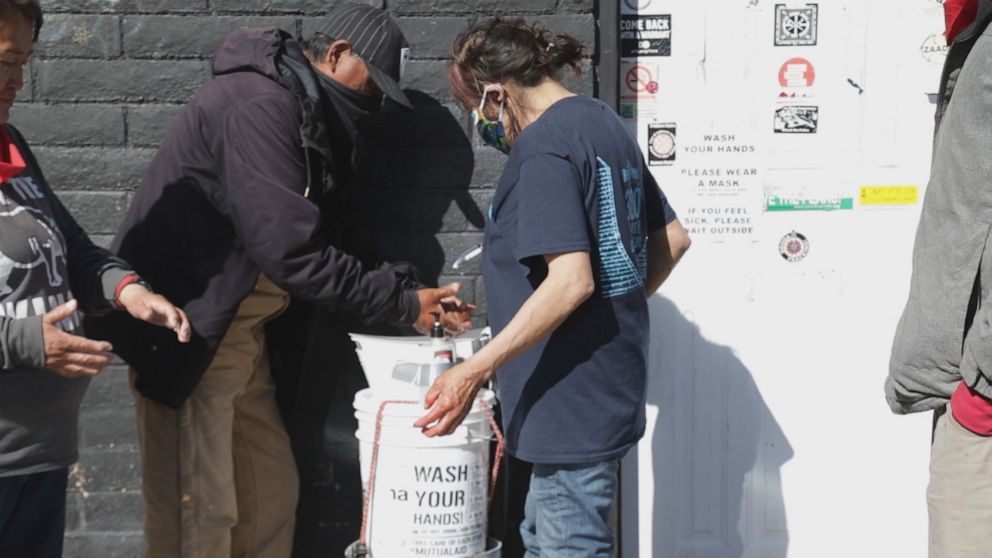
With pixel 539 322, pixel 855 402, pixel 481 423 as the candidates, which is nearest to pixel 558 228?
pixel 539 322

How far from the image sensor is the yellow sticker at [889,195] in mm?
4242

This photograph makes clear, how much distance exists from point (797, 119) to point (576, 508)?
1786 millimetres

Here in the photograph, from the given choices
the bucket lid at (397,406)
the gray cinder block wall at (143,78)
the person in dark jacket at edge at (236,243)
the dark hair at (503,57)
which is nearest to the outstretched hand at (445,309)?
the person in dark jacket at edge at (236,243)

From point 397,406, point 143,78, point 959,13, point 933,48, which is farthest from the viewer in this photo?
point 933,48

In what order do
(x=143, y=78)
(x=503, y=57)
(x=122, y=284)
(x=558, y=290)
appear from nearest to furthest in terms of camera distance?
(x=558, y=290) < (x=122, y=284) < (x=503, y=57) < (x=143, y=78)

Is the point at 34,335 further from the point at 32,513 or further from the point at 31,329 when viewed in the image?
the point at 32,513

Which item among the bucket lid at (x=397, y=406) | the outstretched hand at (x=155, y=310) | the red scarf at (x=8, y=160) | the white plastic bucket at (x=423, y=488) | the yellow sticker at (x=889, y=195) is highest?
the red scarf at (x=8, y=160)

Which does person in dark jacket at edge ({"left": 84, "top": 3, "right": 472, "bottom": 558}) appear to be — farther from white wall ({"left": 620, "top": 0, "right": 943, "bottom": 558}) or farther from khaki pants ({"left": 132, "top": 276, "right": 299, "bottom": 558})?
white wall ({"left": 620, "top": 0, "right": 943, "bottom": 558})

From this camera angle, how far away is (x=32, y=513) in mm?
2908

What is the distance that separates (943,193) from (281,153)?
5.69ft

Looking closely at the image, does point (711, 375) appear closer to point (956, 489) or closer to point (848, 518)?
point (848, 518)

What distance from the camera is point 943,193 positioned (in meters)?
2.76

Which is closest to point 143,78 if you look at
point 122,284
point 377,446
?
point 122,284

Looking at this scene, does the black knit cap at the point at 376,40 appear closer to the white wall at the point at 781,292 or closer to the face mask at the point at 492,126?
the face mask at the point at 492,126
